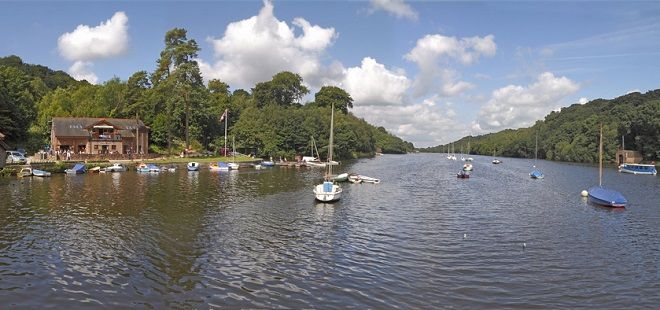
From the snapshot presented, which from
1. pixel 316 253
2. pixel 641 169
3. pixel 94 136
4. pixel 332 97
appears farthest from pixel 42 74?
pixel 641 169

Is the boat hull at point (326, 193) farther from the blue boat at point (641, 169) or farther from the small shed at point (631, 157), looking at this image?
the small shed at point (631, 157)

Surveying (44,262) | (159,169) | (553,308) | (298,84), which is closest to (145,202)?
(44,262)

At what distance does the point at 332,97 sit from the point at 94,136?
106932 millimetres

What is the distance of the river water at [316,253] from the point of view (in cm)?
1719

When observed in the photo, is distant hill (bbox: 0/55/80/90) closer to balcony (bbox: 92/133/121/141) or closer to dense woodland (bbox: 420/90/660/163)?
balcony (bbox: 92/133/121/141)

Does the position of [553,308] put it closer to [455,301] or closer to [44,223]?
[455,301]

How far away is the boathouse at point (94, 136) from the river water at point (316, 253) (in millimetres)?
55219

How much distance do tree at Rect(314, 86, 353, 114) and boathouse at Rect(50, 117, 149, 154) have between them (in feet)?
311

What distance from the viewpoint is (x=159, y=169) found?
77938mm

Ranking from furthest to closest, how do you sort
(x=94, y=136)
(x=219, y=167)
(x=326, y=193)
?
(x=94, y=136)
(x=219, y=167)
(x=326, y=193)

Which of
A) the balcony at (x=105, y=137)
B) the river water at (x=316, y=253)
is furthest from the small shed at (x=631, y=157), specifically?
the balcony at (x=105, y=137)

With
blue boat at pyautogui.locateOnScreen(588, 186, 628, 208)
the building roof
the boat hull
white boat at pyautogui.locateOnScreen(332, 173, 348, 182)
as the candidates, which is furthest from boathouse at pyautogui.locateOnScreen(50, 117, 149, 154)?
blue boat at pyautogui.locateOnScreen(588, 186, 628, 208)

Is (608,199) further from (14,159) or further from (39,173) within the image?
(14,159)

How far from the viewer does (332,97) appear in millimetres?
186875
